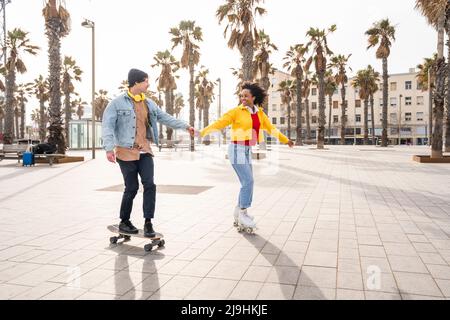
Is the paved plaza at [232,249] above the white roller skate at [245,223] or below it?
below

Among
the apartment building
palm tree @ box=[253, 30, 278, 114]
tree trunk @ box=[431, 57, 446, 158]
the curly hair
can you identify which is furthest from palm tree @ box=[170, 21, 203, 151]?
the apartment building

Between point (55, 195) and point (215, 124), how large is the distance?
517 centimetres

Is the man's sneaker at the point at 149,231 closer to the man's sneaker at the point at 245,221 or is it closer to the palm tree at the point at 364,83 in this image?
the man's sneaker at the point at 245,221

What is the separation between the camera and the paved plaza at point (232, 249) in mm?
3256

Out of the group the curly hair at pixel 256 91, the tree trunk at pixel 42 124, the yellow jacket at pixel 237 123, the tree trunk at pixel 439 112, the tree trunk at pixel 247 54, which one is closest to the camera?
the yellow jacket at pixel 237 123

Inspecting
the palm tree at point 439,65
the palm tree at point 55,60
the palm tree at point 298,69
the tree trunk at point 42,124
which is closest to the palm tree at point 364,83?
the palm tree at point 298,69

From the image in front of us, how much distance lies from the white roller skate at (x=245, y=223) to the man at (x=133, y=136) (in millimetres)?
1269

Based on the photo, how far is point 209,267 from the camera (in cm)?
381

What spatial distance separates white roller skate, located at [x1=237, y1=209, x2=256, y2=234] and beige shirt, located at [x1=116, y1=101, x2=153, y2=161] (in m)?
1.55

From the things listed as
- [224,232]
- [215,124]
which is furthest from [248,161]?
[224,232]

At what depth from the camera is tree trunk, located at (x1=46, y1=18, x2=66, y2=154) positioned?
19.6 metres

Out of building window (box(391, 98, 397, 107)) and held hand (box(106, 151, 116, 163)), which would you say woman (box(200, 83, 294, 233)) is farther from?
building window (box(391, 98, 397, 107))

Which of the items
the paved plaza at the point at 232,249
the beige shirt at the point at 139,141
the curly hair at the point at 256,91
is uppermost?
the curly hair at the point at 256,91

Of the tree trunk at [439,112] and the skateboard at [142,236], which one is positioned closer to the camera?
the skateboard at [142,236]
